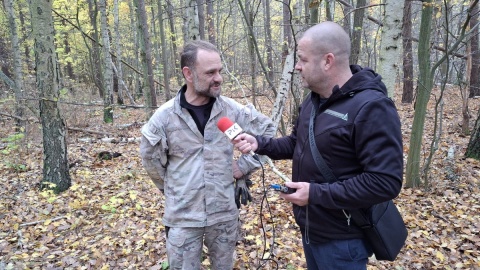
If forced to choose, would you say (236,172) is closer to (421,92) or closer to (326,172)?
(326,172)

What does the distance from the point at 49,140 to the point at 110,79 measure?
24.6 feet

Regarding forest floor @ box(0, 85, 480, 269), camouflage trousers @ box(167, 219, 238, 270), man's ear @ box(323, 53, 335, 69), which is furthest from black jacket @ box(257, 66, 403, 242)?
camouflage trousers @ box(167, 219, 238, 270)

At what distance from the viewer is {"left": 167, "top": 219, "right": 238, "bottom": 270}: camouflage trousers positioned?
250cm

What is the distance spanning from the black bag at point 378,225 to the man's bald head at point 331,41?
1.64ft

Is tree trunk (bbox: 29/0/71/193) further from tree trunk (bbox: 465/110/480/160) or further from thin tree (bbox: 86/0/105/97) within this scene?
tree trunk (bbox: 465/110/480/160)

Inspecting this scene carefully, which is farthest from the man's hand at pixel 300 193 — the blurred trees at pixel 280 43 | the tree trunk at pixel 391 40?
the tree trunk at pixel 391 40

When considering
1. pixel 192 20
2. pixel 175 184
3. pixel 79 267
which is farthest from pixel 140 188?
pixel 175 184

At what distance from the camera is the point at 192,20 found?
625 centimetres

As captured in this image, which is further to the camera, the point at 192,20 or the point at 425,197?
the point at 192,20

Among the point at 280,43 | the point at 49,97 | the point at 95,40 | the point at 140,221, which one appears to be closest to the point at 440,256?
the point at 140,221

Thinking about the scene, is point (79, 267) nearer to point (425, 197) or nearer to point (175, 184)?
point (175, 184)

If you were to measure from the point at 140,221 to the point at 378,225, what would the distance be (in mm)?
4095

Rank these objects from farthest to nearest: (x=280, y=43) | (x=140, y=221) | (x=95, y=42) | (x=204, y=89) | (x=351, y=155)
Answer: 1. (x=280, y=43)
2. (x=95, y=42)
3. (x=140, y=221)
4. (x=204, y=89)
5. (x=351, y=155)

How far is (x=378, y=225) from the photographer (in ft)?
5.64
